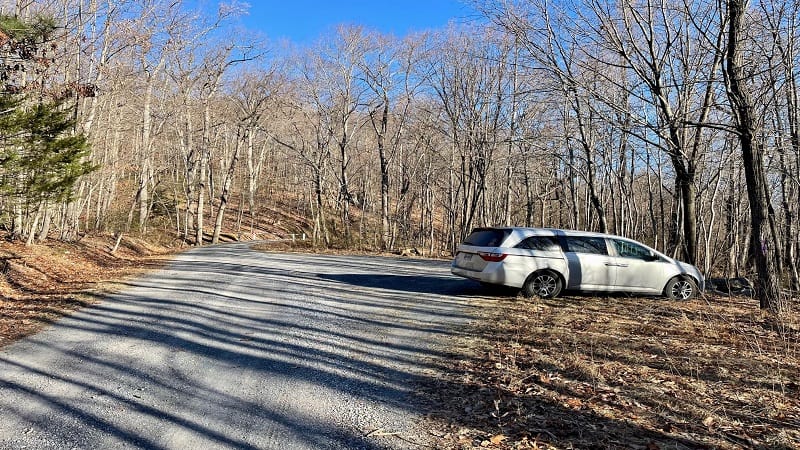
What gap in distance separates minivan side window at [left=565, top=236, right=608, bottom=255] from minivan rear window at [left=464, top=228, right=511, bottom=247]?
133cm

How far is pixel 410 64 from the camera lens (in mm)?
28297

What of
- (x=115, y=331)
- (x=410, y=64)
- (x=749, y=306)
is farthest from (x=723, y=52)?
(x=410, y=64)

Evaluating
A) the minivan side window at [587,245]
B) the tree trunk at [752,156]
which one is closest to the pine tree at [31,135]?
the minivan side window at [587,245]

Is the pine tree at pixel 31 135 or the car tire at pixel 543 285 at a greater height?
the pine tree at pixel 31 135

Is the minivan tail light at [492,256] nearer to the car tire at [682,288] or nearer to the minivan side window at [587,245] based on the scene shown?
the minivan side window at [587,245]

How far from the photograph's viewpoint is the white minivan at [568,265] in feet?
33.0

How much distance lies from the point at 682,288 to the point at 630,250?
1408 mm

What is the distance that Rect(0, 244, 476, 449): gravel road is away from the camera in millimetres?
4031

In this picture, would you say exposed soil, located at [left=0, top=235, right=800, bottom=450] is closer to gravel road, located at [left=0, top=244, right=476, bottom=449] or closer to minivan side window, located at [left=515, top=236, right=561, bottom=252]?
gravel road, located at [left=0, top=244, right=476, bottom=449]

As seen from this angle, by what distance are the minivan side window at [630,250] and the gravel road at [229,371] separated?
10.9ft

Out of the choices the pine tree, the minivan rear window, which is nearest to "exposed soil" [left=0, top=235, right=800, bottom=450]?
the minivan rear window

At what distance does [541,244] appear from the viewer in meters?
10.3

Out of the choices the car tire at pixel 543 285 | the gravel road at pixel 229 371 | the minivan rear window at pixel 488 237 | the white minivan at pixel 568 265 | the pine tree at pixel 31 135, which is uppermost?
the pine tree at pixel 31 135

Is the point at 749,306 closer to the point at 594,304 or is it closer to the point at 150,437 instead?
the point at 594,304
